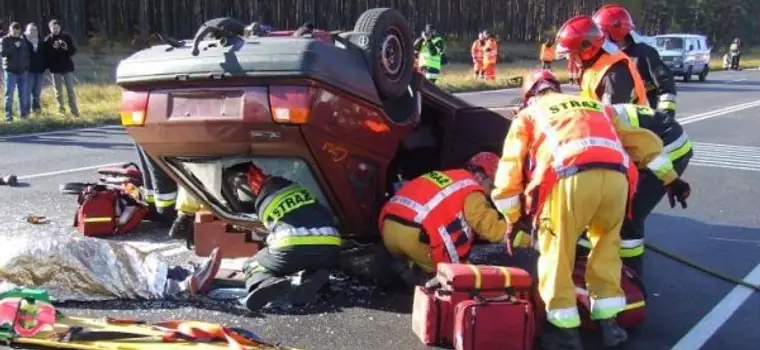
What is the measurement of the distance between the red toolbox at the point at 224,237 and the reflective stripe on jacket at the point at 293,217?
0.80 meters

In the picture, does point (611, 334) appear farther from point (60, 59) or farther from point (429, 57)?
point (429, 57)

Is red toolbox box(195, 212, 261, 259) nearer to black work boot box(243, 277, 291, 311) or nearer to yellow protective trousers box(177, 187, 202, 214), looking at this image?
yellow protective trousers box(177, 187, 202, 214)

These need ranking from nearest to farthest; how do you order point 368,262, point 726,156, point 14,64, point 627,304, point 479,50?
point 627,304
point 368,262
point 726,156
point 14,64
point 479,50

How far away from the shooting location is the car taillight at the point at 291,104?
449 centimetres

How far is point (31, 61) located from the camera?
14.9 meters

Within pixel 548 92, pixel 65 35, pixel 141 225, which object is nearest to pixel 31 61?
pixel 65 35

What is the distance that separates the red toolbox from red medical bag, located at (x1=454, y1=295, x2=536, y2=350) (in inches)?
77.0

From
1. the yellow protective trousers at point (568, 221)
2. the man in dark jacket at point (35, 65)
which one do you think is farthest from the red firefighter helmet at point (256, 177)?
the man in dark jacket at point (35, 65)

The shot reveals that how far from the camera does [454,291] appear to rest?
4.41 metres

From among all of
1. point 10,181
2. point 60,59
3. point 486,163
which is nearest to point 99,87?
point 60,59

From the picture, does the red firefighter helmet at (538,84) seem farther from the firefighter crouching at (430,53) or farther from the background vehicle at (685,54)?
the background vehicle at (685,54)

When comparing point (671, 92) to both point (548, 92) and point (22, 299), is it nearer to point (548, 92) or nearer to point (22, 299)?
point (548, 92)

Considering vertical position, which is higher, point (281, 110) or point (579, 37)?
point (579, 37)

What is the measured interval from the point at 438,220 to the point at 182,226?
2.24 m
